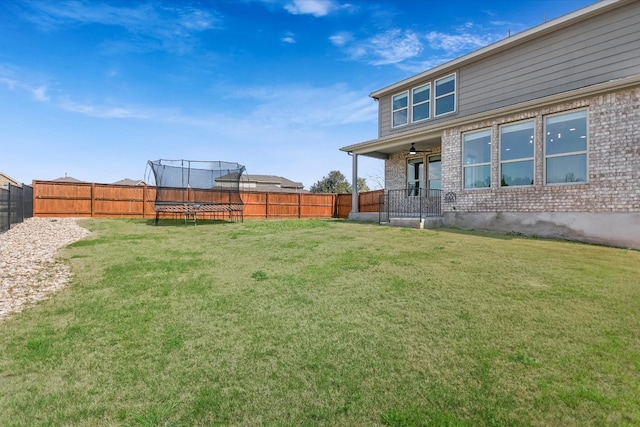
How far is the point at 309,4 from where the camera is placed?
32.8 ft

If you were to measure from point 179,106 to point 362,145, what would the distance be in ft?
33.2

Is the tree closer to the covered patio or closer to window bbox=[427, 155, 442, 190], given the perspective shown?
the covered patio

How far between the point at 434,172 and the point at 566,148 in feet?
16.6

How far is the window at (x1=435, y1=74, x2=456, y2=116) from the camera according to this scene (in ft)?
38.8

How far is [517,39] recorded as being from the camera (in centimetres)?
988

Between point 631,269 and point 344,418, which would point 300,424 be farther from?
point 631,269

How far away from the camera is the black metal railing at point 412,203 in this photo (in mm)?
11546

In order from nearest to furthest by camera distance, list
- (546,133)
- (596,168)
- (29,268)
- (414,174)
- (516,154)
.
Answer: (29,268) < (596,168) < (546,133) < (516,154) < (414,174)

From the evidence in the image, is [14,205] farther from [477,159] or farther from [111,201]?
[477,159]

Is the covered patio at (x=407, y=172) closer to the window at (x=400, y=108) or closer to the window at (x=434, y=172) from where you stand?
the window at (x=434, y=172)

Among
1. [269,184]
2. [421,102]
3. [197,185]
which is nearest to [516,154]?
[421,102]

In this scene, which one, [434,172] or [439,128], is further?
[434,172]

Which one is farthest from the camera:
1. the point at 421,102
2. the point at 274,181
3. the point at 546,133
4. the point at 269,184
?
the point at 274,181

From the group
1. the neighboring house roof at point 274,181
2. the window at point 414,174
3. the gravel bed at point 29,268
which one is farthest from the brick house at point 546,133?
the neighboring house roof at point 274,181
